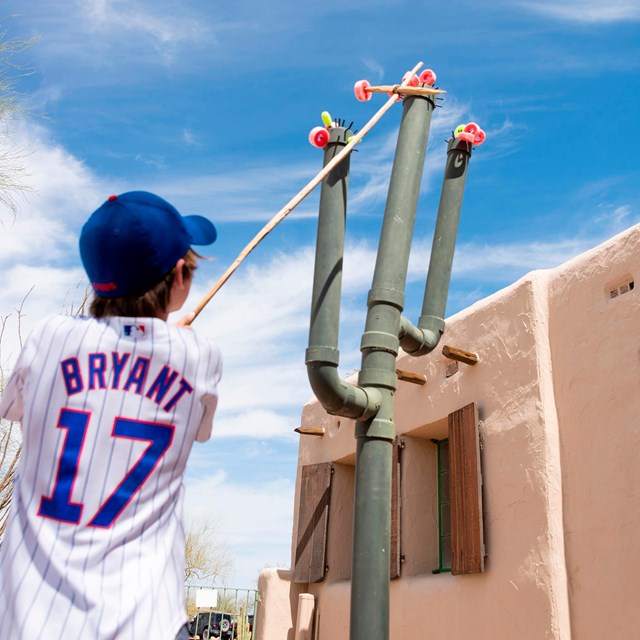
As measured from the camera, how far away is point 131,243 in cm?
150

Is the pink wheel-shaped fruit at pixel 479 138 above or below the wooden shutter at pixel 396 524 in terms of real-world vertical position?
above

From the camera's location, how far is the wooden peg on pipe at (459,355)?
751 centimetres

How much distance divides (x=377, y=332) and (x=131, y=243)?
2648 millimetres

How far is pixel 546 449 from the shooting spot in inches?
256

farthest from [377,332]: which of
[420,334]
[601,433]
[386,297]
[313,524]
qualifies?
[313,524]

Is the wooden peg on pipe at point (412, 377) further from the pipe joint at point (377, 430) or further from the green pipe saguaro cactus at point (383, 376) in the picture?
the pipe joint at point (377, 430)

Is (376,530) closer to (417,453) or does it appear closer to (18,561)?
(18,561)

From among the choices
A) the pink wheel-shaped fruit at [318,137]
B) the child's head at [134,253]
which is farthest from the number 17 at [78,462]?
the pink wheel-shaped fruit at [318,137]

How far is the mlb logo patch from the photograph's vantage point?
57.6 inches

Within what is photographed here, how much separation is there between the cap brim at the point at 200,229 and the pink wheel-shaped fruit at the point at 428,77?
3388 millimetres

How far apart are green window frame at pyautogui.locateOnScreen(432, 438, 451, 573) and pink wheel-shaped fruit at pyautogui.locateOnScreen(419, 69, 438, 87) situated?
4.59 metres

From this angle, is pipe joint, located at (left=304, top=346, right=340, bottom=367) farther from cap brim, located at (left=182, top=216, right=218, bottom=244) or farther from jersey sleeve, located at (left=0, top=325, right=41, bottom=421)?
jersey sleeve, located at (left=0, top=325, right=41, bottom=421)

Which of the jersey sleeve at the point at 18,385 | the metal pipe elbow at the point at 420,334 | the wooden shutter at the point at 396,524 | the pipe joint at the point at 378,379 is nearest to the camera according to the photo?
the jersey sleeve at the point at 18,385

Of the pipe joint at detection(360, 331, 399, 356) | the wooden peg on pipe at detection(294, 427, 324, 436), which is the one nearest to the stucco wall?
the pipe joint at detection(360, 331, 399, 356)
